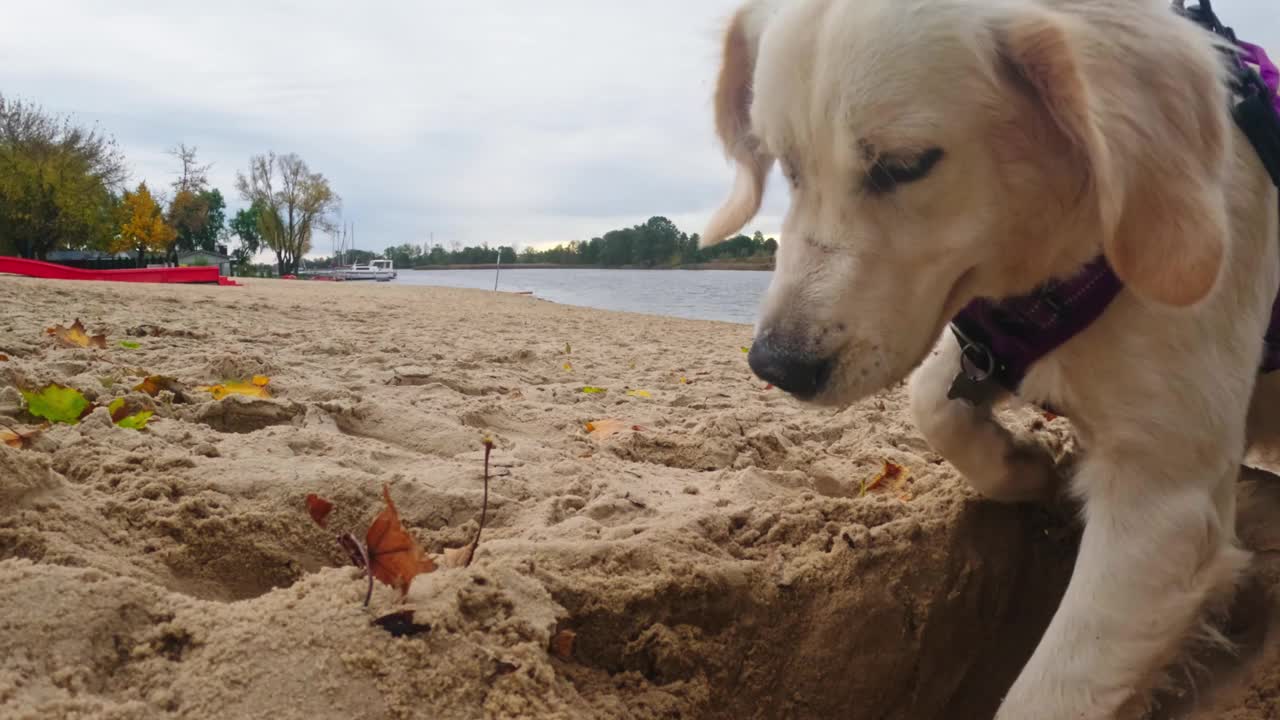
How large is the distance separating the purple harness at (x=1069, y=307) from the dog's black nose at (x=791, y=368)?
0.46 m

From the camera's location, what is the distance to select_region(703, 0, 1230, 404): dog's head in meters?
1.40

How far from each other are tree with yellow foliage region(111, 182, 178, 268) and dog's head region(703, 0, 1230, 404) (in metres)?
46.6

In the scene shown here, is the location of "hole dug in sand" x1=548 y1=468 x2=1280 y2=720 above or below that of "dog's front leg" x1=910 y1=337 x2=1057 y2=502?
below

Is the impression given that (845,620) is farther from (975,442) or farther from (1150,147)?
(1150,147)

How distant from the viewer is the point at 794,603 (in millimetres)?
1950

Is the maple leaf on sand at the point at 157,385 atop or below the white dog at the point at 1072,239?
below

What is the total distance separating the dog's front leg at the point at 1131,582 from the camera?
62.6 inches

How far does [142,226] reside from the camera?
44188 millimetres

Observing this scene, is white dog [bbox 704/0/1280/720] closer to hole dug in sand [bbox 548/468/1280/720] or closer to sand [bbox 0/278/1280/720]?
hole dug in sand [bbox 548/468/1280/720]

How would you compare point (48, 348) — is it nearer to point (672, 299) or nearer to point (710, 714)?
point (710, 714)

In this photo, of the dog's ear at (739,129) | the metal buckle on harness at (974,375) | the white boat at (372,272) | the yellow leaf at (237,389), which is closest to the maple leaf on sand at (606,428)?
the dog's ear at (739,129)

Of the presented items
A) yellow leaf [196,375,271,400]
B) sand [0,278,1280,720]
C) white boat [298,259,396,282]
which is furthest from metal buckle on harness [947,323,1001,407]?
white boat [298,259,396,282]

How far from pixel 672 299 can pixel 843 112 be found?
81.6 feet

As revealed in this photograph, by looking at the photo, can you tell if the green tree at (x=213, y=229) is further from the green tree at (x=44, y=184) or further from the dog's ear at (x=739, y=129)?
the dog's ear at (x=739, y=129)
